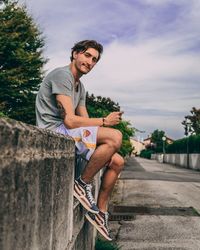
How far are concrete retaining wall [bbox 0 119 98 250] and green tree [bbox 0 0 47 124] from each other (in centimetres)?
2737

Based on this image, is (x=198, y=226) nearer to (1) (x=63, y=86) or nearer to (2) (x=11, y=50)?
(1) (x=63, y=86)

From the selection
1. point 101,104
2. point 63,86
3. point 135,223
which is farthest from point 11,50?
point 63,86

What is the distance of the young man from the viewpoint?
3596 millimetres

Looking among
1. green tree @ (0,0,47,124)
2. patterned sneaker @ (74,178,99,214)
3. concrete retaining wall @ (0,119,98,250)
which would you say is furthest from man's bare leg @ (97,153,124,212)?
green tree @ (0,0,47,124)

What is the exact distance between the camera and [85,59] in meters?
3.95

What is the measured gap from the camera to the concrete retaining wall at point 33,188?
141cm

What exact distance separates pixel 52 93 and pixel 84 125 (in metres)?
0.37

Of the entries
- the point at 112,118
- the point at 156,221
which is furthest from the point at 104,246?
the point at 156,221

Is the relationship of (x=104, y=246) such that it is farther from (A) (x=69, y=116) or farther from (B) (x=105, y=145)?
(A) (x=69, y=116)

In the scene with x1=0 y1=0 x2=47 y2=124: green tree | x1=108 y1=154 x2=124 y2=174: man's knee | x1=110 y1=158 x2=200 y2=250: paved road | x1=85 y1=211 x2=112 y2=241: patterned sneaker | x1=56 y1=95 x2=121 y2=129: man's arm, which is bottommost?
x1=110 y1=158 x2=200 y2=250: paved road

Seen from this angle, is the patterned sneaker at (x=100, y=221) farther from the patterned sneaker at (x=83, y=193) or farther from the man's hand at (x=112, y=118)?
the man's hand at (x=112, y=118)

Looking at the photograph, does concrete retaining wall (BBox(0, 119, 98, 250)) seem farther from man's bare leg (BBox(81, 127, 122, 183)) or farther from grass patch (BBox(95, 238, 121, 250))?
grass patch (BBox(95, 238, 121, 250))

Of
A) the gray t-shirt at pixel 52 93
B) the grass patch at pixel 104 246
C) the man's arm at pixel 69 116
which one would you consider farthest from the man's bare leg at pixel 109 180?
the grass patch at pixel 104 246

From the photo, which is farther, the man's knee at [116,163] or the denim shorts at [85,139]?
the man's knee at [116,163]
